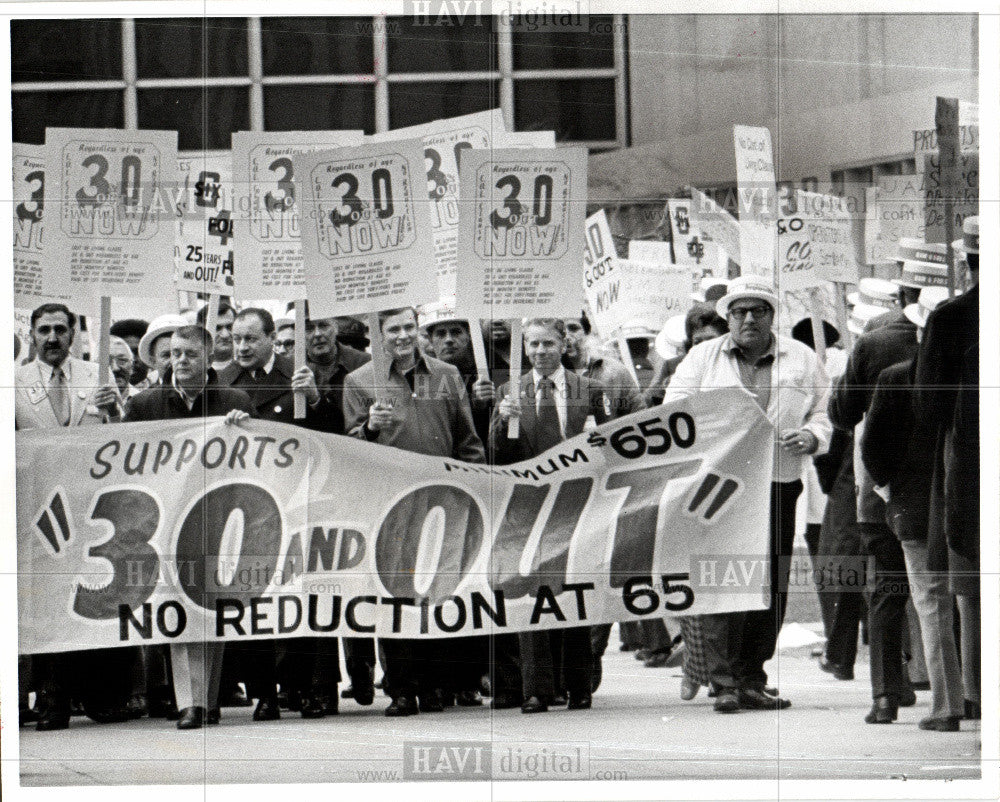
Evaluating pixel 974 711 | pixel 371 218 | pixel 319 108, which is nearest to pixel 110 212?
pixel 319 108

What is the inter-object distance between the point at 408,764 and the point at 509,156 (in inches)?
95.4

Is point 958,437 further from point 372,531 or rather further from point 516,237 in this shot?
point 372,531

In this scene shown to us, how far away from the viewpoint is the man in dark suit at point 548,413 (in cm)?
936

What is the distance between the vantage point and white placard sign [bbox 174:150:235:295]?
930cm

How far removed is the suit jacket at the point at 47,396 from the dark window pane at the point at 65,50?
3.64 ft

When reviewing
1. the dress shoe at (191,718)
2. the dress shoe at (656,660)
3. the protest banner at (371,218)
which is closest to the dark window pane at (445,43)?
the protest banner at (371,218)

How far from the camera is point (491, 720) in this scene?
31.1ft

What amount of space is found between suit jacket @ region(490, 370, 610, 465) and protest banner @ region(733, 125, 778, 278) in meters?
0.83

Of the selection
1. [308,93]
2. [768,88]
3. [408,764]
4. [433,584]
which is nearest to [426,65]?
[308,93]

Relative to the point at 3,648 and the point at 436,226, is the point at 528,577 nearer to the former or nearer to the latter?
the point at 436,226

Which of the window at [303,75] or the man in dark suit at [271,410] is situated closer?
the window at [303,75]

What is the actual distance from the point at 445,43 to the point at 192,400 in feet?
5.60

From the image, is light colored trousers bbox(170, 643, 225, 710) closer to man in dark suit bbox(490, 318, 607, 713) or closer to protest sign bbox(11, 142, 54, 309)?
man in dark suit bbox(490, 318, 607, 713)

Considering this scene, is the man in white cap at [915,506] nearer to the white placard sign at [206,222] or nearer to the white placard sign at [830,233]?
the white placard sign at [830,233]
